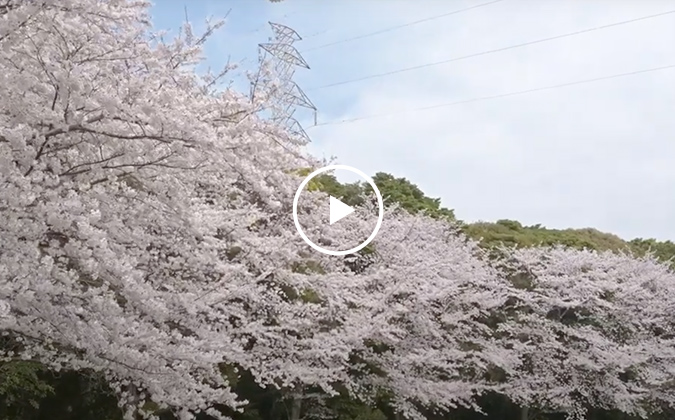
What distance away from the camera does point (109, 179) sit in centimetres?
503

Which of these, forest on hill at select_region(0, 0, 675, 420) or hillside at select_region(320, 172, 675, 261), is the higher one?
hillside at select_region(320, 172, 675, 261)

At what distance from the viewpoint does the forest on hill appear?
15.3ft

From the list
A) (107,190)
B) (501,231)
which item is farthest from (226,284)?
(501,231)

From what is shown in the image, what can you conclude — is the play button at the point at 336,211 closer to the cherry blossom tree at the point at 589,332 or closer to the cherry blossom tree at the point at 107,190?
the cherry blossom tree at the point at 107,190

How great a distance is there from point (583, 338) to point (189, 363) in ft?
→ 36.8

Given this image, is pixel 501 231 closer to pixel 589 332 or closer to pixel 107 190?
pixel 589 332

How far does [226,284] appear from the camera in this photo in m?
7.26

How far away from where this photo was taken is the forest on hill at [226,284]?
15.3ft

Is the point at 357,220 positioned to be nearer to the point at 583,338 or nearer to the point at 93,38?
the point at 583,338

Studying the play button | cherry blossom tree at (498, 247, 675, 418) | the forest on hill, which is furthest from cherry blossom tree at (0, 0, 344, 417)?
cherry blossom tree at (498, 247, 675, 418)

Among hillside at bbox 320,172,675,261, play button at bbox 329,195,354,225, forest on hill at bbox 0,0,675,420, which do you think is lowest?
forest on hill at bbox 0,0,675,420

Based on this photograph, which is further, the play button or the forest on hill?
the play button

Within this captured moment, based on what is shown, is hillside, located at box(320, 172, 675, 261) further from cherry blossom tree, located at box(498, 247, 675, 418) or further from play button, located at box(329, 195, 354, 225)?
play button, located at box(329, 195, 354, 225)

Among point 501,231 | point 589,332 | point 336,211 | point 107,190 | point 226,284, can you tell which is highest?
point 501,231
